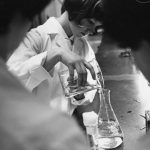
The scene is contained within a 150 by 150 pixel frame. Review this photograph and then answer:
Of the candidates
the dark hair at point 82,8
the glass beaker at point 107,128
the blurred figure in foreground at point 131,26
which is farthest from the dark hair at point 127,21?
the dark hair at point 82,8

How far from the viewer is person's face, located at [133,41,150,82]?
0.74 metres

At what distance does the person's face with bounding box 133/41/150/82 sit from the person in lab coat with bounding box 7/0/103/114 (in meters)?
0.71

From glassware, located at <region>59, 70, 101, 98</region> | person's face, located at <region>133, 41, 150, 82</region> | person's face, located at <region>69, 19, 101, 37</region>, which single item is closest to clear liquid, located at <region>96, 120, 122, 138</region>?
glassware, located at <region>59, 70, 101, 98</region>

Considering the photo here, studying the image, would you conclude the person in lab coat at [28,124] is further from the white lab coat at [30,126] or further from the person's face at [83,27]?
the person's face at [83,27]

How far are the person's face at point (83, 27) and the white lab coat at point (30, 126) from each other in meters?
1.22

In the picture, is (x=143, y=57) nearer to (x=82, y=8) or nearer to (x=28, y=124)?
(x=28, y=124)

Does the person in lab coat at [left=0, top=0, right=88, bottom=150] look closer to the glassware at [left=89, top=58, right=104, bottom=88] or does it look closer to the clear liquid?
the clear liquid

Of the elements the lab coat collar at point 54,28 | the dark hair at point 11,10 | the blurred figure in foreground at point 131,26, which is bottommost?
the lab coat collar at point 54,28

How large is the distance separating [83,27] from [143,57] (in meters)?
1.04

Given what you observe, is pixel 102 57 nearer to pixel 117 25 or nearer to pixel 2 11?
pixel 117 25

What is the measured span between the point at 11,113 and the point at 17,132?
0.11ft

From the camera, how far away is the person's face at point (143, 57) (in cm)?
74

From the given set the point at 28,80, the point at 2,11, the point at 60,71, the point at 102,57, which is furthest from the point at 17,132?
the point at 102,57

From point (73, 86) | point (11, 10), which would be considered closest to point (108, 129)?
point (73, 86)
